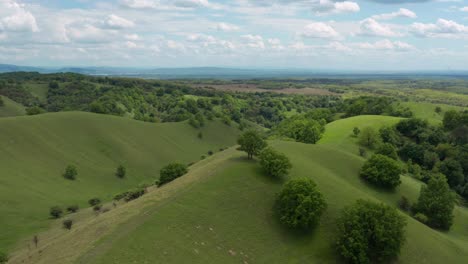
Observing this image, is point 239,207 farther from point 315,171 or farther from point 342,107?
point 342,107

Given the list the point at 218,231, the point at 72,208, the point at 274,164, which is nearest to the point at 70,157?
the point at 72,208

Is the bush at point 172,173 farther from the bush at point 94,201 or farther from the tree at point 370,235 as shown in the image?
the tree at point 370,235

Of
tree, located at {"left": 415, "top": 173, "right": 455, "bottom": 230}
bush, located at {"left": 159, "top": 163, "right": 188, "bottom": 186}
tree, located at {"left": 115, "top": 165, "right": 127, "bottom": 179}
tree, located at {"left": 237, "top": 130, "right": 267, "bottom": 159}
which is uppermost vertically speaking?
tree, located at {"left": 237, "top": 130, "right": 267, "bottom": 159}

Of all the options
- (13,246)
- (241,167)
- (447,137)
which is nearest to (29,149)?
(13,246)

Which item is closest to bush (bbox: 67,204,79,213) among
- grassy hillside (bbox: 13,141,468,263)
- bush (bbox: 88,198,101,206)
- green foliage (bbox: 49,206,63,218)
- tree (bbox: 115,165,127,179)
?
green foliage (bbox: 49,206,63,218)

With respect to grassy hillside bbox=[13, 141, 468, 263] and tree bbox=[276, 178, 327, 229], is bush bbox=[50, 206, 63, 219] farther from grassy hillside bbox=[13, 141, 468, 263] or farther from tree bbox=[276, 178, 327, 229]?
tree bbox=[276, 178, 327, 229]

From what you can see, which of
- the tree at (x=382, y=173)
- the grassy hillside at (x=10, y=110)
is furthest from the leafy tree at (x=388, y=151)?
the grassy hillside at (x=10, y=110)
